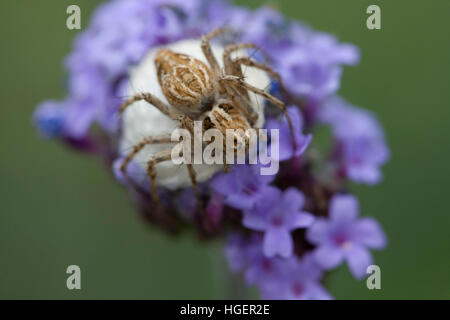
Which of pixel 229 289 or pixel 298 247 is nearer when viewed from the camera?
pixel 298 247

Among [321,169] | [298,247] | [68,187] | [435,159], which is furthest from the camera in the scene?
[68,187]

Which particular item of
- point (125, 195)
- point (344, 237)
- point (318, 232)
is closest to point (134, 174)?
point (318, 232)

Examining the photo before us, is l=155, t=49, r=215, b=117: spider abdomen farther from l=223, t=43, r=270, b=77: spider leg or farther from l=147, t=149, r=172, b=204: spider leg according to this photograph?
l=147, t=149, r=172, b=204: spider leg

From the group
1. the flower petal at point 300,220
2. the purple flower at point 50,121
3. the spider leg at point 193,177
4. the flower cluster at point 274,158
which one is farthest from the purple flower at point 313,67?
the purple flower at point 50,121

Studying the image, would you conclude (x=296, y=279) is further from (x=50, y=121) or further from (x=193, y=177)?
(x=50, y=121)

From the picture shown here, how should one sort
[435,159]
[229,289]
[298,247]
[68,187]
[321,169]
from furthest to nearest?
[68,187], [435,159], [229,289], [321,169], [298,247]
